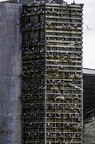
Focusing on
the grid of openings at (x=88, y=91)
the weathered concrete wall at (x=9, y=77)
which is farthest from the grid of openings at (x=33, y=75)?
the grid of openings at (x=88, y=91)

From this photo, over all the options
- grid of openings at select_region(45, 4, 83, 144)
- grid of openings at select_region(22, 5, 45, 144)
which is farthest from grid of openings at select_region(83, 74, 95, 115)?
grid of openings at select_region(22, 5, 45, 144)

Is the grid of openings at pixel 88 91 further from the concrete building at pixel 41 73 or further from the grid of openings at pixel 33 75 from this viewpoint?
the grid of openings at pixel 33 75

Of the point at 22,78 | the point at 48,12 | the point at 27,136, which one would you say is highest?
the point at 48,12

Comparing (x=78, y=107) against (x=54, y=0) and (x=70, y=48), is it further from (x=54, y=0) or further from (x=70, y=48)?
(x=54, y=0)

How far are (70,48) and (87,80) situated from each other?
9969 millimetres

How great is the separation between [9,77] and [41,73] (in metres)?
3.29

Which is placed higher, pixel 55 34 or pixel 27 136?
pixel 55 34

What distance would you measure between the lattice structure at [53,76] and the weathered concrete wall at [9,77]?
70 centimetres

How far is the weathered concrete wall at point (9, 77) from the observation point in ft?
234

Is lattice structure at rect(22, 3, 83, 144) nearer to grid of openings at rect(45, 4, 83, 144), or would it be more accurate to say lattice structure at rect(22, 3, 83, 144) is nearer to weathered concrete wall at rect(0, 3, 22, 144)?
grid of openings at rect(45, 4, 83, 144)

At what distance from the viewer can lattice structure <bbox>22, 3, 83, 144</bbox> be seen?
7006cm

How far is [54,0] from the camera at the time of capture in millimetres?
73875

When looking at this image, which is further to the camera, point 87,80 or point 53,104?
point 87,80

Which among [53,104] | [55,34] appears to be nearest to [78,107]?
[53,104]
